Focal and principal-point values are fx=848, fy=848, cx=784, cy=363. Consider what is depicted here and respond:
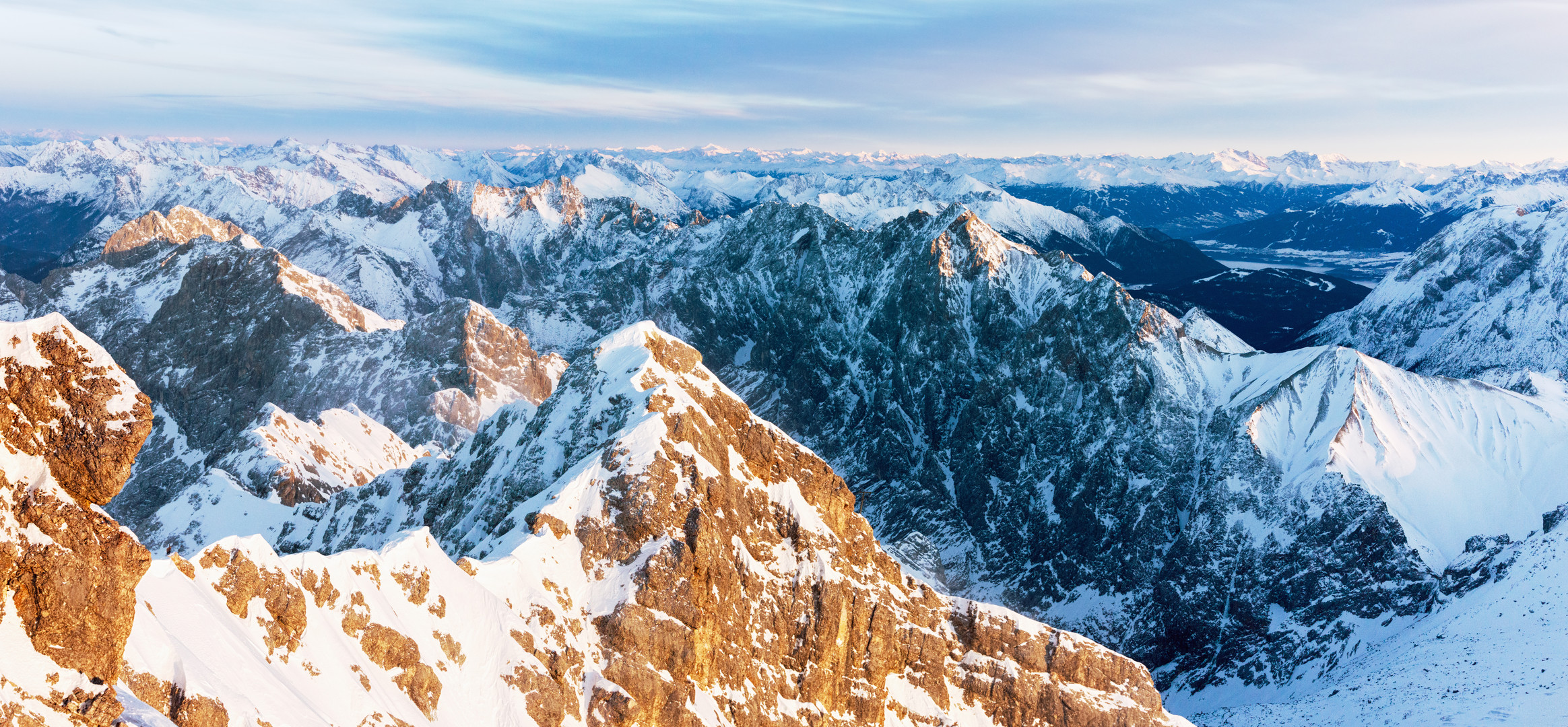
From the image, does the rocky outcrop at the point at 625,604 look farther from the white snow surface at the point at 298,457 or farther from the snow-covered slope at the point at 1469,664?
the white snow surface at the point at 298,457

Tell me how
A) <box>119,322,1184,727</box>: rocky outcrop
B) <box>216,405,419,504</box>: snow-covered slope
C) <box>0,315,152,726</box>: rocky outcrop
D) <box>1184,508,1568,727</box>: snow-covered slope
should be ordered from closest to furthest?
<box>0,315,152,726</box>: rocky outcrop
<box>119,322,1184,727</box>: rocky outcrop
<box>1184,508,1568,727</box>: snow-covered slope
<box>216,405,419,504</box>: snow-covered slope

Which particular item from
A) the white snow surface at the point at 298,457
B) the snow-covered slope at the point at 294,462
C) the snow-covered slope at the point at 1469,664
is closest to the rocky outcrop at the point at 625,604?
the snow-covered slope at the point at 294,462

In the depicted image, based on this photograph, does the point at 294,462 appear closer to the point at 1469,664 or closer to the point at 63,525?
the point at 63,525

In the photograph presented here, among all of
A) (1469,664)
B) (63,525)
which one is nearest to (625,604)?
(63,525)

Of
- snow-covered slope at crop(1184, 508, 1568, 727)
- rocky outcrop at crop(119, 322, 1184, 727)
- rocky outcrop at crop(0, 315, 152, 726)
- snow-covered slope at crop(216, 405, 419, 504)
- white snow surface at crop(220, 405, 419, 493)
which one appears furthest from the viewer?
white snow surface at crop(220, 405, 419, 493)

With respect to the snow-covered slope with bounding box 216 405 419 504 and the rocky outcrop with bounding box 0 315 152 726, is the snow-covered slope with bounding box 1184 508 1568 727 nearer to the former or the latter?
the rocky outcrop with bounding box 0 315 152 726

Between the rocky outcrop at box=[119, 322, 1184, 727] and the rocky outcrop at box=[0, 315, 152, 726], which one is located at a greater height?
the rocky outcrop at box=[0, 315, 152, 726]

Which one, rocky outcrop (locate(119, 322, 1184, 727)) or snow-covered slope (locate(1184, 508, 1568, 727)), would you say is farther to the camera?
snow-covered slope (locate(1184, 508, 1568, 727))

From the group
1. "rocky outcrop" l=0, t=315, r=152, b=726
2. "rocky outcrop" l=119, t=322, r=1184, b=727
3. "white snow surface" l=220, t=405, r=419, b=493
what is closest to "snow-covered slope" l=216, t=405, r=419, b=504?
"white snow surface" l=220, t=405, r=419, b=493
